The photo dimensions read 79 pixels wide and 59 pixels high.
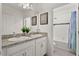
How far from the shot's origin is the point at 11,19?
1.25 meters

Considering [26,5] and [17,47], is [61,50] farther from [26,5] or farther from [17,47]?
[26,5]

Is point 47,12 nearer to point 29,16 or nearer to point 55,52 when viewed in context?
point 29,16

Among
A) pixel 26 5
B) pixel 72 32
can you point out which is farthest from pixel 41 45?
pixel 26 5

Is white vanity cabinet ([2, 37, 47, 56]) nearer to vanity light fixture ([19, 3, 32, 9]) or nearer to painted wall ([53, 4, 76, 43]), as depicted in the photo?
painted wall ([53, 4, 76, 43])

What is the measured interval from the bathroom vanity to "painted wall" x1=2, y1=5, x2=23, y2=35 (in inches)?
4.7

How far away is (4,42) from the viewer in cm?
115

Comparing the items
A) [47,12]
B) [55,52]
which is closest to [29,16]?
[47,12]

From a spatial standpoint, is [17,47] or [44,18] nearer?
[17,47]

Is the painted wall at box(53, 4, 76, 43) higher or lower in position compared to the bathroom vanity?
higher

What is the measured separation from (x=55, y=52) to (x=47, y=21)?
42 cm

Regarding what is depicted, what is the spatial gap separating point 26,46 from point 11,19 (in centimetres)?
40

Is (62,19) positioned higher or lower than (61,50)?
higher

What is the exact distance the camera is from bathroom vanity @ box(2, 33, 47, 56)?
1135 millimetres

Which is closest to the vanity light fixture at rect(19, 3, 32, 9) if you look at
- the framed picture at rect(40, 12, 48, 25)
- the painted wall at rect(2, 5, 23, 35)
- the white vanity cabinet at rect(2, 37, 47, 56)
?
the painted wall at rect(2, 5, 23, 35)
